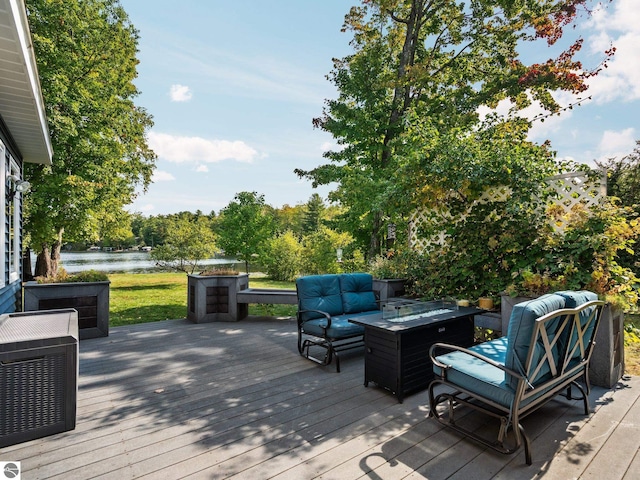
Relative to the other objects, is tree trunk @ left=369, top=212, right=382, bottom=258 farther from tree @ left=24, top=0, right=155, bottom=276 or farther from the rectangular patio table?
tree @ left=24, top=0, right=155, bottom=276

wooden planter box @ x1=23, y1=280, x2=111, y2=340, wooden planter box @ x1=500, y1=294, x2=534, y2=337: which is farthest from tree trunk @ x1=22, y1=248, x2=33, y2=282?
wooden planter box @ x1=500, y1=294, x2=534, y2=337

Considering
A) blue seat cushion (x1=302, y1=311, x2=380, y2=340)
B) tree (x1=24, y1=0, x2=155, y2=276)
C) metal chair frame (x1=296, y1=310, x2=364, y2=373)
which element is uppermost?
tree (x1=24, y1=0, x2=155, y2=276)

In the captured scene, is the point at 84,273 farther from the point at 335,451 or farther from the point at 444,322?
the point at 444,322

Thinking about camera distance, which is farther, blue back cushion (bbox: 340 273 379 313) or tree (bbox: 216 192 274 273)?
tree (bbox: 216 192 274 273)

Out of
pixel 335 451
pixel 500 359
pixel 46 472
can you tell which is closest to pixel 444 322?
pixel 500 359

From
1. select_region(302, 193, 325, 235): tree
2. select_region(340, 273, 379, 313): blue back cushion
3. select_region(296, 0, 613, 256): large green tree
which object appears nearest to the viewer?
select_region(340, 273, 379, 313): blue back cushion

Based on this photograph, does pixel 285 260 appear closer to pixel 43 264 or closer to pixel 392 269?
pixel 43 264

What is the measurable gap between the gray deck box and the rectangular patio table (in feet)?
7.96

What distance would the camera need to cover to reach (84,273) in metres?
5.27

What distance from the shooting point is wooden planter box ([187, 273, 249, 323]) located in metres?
6.10

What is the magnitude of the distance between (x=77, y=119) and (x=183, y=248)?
15.3 ft

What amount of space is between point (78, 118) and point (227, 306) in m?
6.80

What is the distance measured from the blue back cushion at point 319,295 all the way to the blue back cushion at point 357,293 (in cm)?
9

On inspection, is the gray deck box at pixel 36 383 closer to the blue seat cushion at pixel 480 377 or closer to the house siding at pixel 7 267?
the house siding at pixel 7 267
